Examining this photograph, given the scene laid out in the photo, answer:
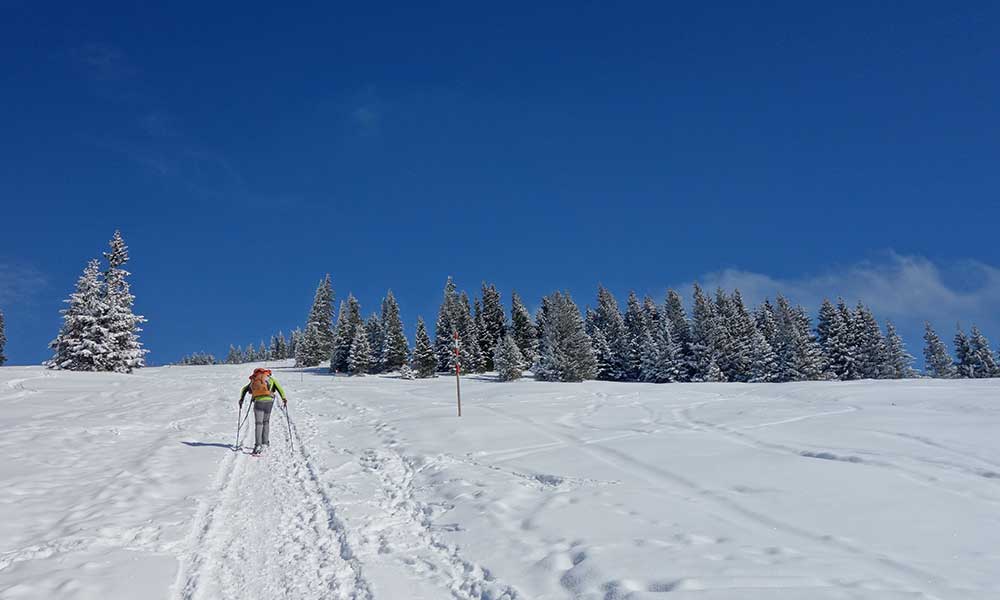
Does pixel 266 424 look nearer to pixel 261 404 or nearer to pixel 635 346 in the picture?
pixel 261 404

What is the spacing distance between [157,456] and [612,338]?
205 feet

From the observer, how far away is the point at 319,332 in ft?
266

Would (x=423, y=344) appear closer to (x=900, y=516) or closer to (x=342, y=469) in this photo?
(x=342, y=469)

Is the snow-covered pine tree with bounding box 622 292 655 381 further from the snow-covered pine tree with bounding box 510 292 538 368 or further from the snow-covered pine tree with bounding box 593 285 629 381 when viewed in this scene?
the snow-covered pine tree with bounding box 510 292 538 368

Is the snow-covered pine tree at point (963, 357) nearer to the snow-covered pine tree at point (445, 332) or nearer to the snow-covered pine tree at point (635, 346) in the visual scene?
the snow-covered pine tree at point (635, 346)

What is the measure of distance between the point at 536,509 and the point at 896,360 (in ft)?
216

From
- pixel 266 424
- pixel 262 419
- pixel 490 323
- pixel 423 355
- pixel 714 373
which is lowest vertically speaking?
pixel 714 373

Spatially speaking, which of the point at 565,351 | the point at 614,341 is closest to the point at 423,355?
the point at 565,351

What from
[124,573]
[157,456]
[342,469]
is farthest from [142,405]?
[124,573]

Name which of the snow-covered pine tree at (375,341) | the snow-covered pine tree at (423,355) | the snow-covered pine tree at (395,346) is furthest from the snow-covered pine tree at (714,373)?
the snow-covered pine tree at (375,341)

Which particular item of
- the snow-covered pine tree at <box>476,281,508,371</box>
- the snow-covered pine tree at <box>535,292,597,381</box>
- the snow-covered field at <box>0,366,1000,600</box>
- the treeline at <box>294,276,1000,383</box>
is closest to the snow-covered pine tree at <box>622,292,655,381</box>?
the treeline at <box>294,276,1000,383</box>

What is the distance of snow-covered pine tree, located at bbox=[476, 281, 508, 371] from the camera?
227 ft

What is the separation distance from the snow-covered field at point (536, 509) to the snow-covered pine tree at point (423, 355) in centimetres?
4719

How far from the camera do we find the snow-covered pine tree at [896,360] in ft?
182
